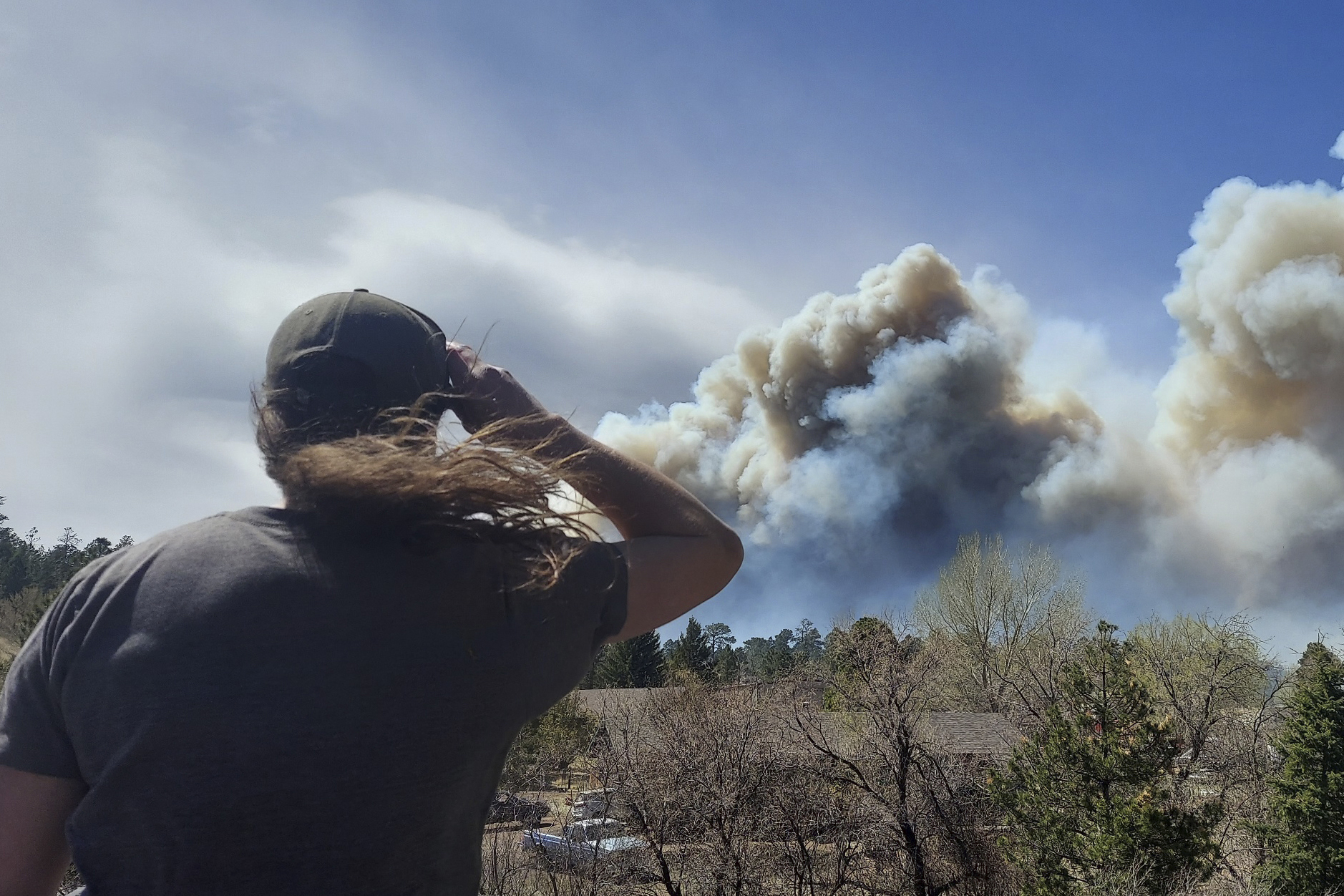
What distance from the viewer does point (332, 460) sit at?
1003 millimetres

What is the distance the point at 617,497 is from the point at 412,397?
332 mm

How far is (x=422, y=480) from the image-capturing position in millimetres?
1014

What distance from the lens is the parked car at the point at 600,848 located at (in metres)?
12.1

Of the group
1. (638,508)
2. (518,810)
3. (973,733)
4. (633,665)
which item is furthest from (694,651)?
(638,508)

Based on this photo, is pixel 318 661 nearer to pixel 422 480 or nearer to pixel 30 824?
pixel 422 480

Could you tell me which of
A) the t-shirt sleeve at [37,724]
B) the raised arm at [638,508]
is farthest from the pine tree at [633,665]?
the t-shirt sleeve at [37,724]

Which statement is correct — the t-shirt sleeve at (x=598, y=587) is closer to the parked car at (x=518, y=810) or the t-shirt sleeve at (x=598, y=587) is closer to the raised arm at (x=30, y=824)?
the raised arm at (x=30, y=824)

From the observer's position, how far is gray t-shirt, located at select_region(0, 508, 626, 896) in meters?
0.91

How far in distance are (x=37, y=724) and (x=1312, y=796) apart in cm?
1716

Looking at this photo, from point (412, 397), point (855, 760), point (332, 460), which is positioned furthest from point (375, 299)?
point (855, 760)

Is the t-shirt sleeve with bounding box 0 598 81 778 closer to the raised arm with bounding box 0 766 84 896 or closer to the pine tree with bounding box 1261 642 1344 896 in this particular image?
the raised arm with bounding box 0 766 84 896

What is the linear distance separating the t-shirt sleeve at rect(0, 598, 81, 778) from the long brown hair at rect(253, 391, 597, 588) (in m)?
0.33

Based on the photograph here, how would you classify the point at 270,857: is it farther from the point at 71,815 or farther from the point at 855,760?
the point at 855,760

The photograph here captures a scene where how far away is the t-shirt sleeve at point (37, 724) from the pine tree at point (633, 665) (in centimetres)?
4243
